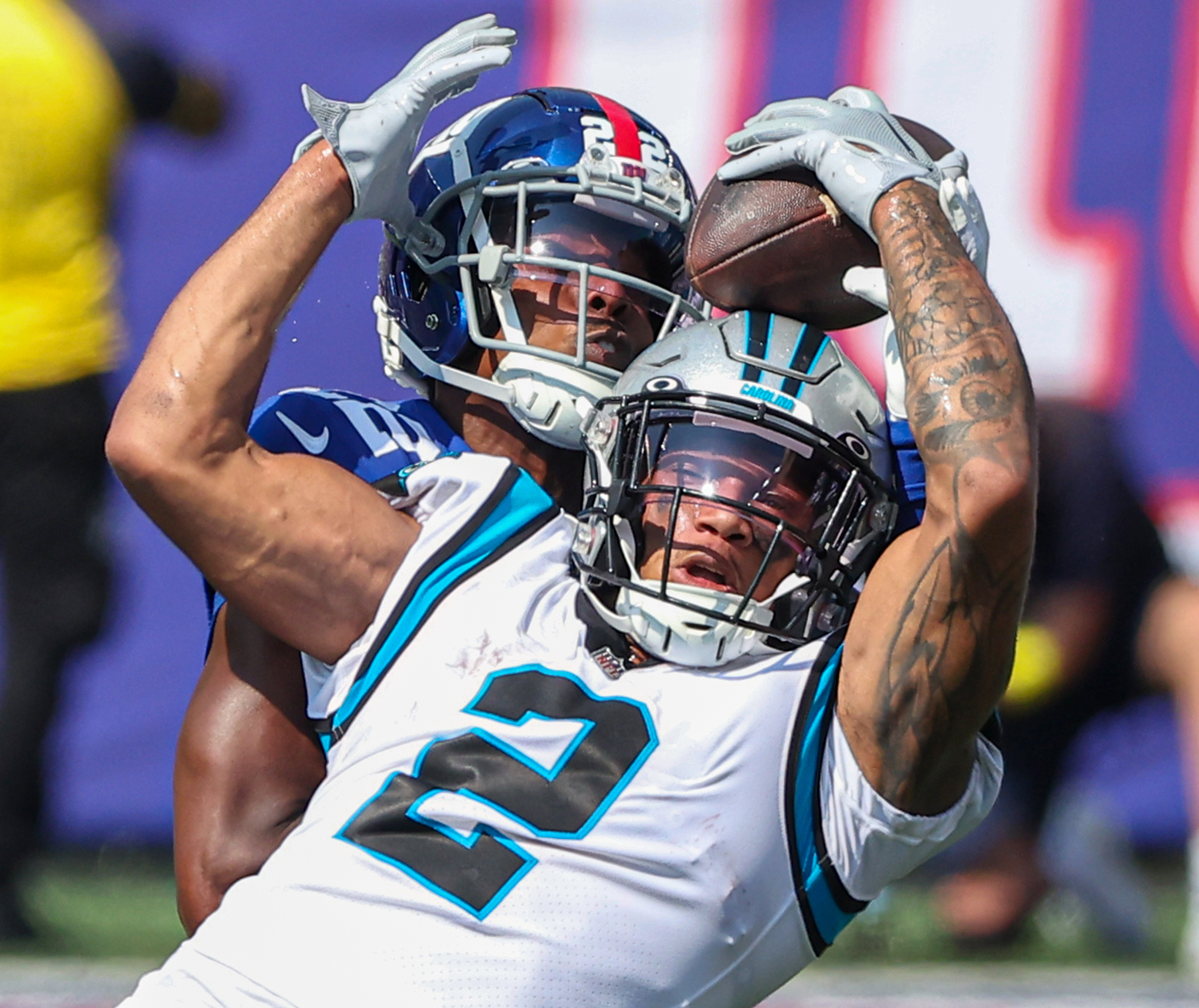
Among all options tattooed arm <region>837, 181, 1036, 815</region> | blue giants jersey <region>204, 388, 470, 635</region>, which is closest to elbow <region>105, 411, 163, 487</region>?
blue giants jersey <region>204, 388, 470, 635</region>

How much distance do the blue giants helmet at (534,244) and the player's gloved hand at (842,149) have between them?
0.98ft

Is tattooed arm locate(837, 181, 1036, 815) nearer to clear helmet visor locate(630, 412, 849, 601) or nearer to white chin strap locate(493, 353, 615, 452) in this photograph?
clear helmet visor locate(630, 412, 849, 601)

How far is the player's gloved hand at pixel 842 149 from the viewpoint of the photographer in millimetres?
2121

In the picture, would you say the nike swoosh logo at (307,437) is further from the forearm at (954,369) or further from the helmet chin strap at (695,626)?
the forearm at (954,369)

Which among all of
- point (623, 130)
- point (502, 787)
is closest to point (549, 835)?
point (502, 787)

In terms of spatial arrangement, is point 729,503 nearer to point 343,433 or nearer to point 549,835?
→ point 549,835

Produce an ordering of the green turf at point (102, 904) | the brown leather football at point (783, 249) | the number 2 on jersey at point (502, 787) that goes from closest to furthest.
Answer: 1. the number 2 on jersey at point (502, 787)
2. the brown leather football at point (783, 249)
3. the green turf at point (102, 904)

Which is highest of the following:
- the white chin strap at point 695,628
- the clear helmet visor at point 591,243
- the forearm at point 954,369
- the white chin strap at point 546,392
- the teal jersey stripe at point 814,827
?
the forearm at point 954,369

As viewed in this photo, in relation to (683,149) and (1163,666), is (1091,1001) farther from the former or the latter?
(683,149)

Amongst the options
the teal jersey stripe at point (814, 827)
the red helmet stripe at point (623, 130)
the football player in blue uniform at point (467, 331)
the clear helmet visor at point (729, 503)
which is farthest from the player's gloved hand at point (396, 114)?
the teal jersey stripe at point (814, 827)

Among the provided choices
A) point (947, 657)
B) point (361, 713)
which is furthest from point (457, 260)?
point (947, 657)

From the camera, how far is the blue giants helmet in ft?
8.25

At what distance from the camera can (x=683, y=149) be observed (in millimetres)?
4809

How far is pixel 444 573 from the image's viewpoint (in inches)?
84.7
